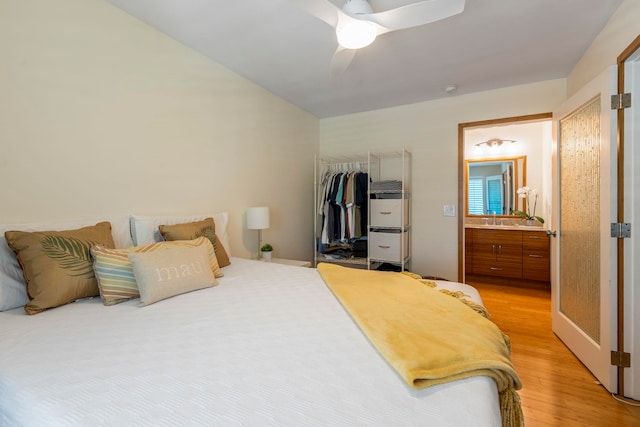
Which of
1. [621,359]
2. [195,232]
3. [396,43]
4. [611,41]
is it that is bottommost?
[621,359]

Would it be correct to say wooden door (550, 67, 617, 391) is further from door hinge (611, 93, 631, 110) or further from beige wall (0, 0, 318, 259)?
beige wall (0, 0, 318, 259)

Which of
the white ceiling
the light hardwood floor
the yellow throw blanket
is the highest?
the white ceiling

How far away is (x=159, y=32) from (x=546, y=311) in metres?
4.48

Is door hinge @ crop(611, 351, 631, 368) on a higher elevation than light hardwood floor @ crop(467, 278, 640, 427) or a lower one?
higher

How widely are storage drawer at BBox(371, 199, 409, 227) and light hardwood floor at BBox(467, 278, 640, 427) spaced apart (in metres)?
1.40

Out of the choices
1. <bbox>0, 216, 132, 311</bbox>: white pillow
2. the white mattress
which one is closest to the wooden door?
the white mattress

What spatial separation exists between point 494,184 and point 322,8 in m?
4.24

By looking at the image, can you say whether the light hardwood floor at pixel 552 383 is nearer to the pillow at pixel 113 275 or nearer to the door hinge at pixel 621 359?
the door hinge at pixel 621 359

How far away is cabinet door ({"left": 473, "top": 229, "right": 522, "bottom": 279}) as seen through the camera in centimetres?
399

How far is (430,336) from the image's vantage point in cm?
100

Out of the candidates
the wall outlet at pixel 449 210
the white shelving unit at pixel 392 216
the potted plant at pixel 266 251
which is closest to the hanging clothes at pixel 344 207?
the white shelving unit at pixel 392 216

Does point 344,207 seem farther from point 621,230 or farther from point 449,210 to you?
point 621,230

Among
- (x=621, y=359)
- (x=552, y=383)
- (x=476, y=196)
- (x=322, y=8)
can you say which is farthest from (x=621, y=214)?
(x=476, y=196)

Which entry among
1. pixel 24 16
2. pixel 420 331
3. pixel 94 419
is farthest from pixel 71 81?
pixel 420 331
